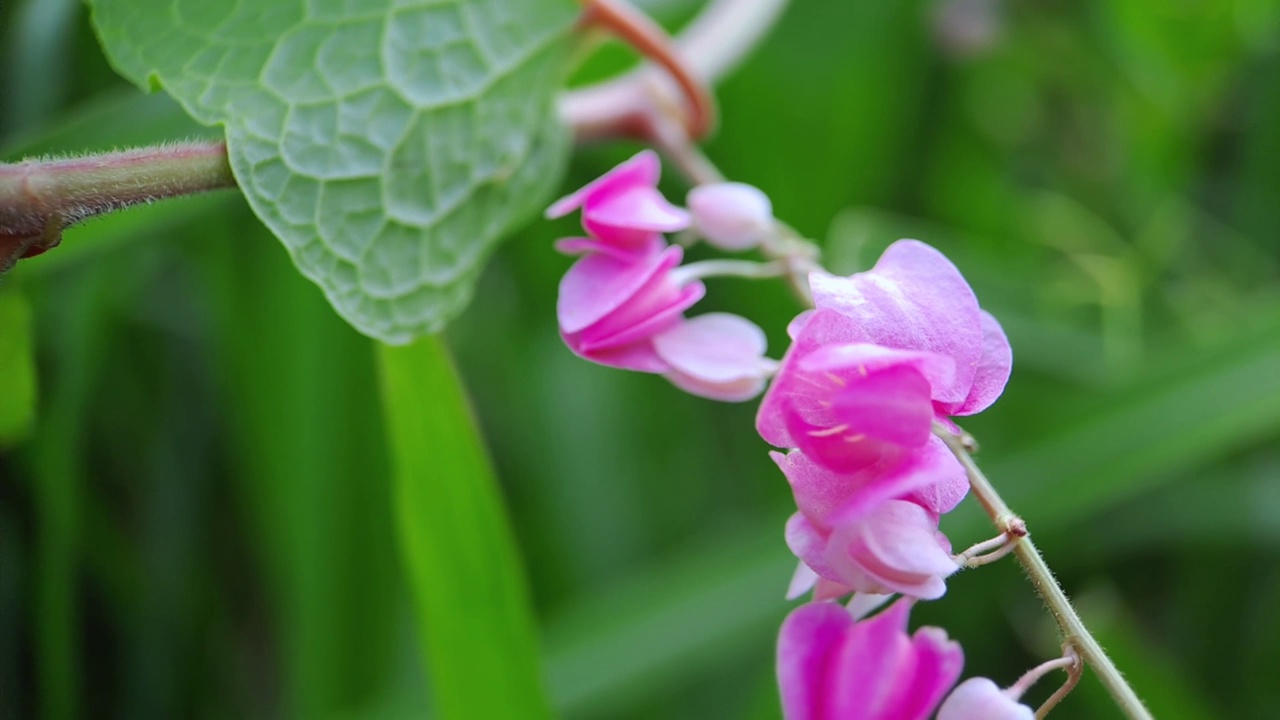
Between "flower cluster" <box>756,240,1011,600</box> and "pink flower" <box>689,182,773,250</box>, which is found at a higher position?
"flower cluster" <box>756,240,1011,600</box>

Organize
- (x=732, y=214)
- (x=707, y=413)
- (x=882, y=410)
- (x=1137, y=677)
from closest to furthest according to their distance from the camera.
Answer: (x=882, y=410)
(x=732, y=214)
(x=1137, y=677)
(x=707, y=413)

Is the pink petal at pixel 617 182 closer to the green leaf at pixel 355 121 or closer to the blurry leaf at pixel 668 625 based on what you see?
the green leaf at pixel 355 121

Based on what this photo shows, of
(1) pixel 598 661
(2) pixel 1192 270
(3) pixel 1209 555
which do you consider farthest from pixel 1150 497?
(1) pixel 598 661

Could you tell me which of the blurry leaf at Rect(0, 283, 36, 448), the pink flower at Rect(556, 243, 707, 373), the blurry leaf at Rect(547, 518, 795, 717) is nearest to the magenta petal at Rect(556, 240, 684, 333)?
the pink flower at Rect(556, 243, 707, 373)

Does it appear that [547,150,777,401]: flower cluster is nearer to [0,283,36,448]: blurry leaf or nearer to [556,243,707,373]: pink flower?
[556,243,707,373]: pink flower

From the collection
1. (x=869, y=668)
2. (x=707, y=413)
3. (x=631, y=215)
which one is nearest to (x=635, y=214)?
(x=631, y=215)

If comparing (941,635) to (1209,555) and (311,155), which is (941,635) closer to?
(311,155)

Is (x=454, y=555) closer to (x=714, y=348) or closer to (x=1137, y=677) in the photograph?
(x=714, y=348)
